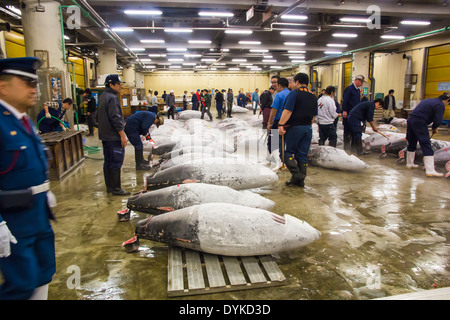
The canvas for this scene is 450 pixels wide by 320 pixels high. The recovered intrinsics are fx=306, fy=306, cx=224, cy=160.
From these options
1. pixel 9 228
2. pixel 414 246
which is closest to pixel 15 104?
pixel 9 228

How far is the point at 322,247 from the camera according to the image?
3076mm

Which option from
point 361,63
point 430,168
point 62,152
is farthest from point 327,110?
point 361,63

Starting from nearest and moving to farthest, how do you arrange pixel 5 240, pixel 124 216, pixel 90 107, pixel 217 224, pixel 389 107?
pixel 5 240, pixel 217 224, pixel 124 216, pixel 90 107, pixel 389 107

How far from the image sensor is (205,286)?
2371mm

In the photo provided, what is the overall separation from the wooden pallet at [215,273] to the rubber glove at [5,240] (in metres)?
1.16

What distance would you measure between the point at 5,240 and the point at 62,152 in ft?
16.2

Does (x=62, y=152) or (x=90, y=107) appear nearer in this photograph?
(x=62, y=152)

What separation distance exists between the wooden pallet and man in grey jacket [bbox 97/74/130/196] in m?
2.22

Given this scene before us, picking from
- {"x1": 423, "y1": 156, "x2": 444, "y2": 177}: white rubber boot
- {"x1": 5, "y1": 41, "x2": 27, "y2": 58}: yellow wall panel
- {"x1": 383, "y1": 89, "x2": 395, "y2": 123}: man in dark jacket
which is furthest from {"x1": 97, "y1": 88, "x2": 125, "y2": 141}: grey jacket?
{"x1": 383, "y1": 89, "x2": 395, "y2": 123}: man in dark jacket

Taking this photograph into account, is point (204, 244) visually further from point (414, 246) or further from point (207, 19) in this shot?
point (207, 19)

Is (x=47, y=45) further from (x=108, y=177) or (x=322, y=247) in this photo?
(x=322, y=247)

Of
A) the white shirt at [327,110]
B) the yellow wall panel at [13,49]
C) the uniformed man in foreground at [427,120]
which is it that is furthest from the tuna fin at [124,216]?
the yellow wall panel at [13,49]

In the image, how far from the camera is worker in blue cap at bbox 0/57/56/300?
158 centimetres

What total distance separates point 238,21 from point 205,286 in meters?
13.9
